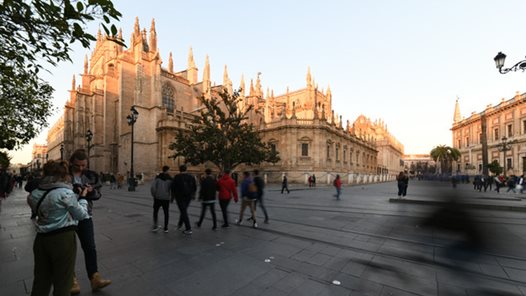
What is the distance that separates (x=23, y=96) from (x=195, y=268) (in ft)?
52.8

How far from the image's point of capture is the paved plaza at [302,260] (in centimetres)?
323

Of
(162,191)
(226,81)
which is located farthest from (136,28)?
(162,191)

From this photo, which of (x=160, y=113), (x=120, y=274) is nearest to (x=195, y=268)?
Answer: (x=120, y=274)

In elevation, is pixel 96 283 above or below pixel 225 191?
below

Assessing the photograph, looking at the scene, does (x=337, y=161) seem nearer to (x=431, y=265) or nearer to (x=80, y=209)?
(x=431, y=265)

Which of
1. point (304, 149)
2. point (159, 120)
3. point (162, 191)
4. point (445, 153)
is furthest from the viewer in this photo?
point (445, 153)

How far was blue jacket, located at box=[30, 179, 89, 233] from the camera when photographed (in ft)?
7.34

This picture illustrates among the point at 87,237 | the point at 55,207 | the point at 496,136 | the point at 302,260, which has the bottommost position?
the point at 302,260

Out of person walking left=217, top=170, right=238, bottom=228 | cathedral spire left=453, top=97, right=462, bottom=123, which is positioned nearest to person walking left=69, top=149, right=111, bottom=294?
person walking left=217, top=170, right=238, bottom=228

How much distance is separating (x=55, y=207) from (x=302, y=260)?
3.68m

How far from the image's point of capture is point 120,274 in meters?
3.63

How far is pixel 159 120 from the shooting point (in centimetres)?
3225

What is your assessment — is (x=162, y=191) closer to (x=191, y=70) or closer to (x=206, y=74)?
(x=206, y=74)

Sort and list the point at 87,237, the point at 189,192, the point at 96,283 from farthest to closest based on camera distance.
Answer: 1. the point at 189,192
2. the point at 87,237
3. the point at 96,283
